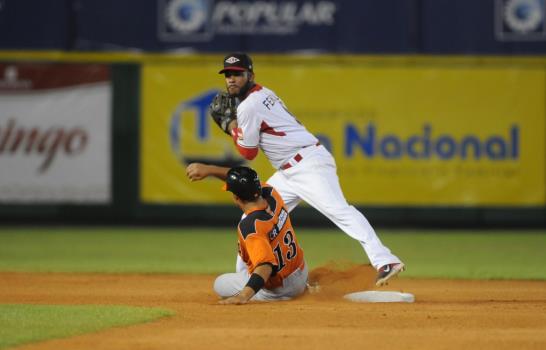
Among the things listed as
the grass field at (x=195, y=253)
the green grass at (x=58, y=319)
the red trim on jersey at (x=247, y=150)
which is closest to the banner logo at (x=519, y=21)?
the grass field at (x=195, y=253)

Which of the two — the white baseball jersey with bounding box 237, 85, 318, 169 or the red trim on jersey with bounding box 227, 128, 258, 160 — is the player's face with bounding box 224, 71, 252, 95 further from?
the red trim on jersey with bounding box 227, 128, 258, 160

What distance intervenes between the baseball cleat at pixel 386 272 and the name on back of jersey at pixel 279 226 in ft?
2.55

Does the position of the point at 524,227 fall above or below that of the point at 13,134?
below

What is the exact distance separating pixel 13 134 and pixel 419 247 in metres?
5.94

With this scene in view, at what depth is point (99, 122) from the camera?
15297 millimetres

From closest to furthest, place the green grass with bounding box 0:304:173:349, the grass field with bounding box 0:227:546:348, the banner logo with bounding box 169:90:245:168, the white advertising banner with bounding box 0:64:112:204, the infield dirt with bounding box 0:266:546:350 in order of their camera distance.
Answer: the infield dirt with bounding box 0:266:546:350, the green grass with bounding box 0:304:173:349, the grass field with bounding box 0:227:546:348, the banner logo with bounding box 169:90:245:168, the white advertising banner with bounding box 0:64:112:204

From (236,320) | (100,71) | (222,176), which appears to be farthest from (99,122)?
(236,320)

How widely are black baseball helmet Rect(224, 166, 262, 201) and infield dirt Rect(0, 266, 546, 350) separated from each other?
0.78 metres

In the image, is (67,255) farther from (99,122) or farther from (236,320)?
(236,320)

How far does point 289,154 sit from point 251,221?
41.0 inches

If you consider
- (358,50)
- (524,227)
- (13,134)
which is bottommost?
(524,227)

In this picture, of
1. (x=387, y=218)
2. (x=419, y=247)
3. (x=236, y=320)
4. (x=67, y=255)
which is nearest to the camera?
(x=236, y=320)

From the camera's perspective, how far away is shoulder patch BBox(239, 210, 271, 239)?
23.8 feet

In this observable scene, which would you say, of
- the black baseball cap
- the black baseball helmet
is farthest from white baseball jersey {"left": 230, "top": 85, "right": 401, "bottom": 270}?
the black baseball helmet
